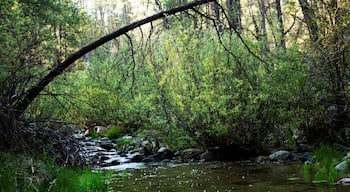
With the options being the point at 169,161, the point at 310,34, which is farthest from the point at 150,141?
the point at 310,34

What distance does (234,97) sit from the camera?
11273mm

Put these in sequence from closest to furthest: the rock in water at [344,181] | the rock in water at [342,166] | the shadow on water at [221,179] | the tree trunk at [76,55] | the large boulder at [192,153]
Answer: the rock in water at [344,181], the tree trunk at [76,55], the shadow on water at [221,179], the rock in water at [342,166], the large boulder at [192,153]

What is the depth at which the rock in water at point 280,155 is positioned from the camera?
Result: 36.4ft

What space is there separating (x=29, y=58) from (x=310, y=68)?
20.8 feet

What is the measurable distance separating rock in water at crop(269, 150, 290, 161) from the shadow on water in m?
0.91

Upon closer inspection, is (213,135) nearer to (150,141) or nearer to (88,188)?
(150,141)

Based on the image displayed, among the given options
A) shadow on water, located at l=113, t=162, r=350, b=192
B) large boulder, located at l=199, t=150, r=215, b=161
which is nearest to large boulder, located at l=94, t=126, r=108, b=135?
large boulder, located at l=199, t=150, r=215, b=161

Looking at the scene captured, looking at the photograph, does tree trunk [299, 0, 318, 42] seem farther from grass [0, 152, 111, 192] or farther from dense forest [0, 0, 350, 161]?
grass [0, 152, 111, 192]

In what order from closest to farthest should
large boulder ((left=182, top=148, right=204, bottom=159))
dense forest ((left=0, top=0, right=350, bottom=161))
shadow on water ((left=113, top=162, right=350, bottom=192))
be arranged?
shadow on water ((left=113, top=162, right=350, bottom=192))
dense forest ((left=0, top=0, right=350, bottom=161))
large boulder ((left=182, top=148, right=204, bottom=159))

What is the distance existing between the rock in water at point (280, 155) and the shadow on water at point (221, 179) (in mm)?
913

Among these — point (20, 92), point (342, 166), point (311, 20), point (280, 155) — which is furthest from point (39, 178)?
point (280, 155)

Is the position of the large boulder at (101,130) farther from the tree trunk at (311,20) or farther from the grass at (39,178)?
the grass at (39,178)

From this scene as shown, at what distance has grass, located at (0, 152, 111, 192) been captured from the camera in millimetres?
5121

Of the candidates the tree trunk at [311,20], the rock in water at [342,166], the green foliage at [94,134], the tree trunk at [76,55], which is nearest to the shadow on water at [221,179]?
the rock in water at [342,166]
